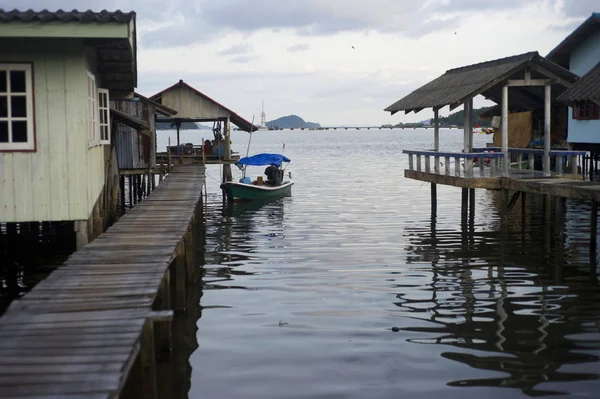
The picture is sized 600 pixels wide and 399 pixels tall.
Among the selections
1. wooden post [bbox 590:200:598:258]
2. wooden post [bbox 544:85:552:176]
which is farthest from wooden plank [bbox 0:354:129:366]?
wooden post [bbox 544:85:552:176]

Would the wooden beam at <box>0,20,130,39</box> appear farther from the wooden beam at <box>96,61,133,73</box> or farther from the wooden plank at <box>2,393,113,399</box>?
the wooden plank at <box>2,393,113,399</box>

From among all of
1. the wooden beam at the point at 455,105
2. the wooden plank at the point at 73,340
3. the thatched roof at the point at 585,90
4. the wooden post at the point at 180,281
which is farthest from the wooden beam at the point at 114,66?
the thatched roof at the point at 585,90

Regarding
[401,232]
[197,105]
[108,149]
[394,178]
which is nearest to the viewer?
[108,149]

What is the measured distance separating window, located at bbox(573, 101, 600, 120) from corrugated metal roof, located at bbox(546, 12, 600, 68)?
284 cm

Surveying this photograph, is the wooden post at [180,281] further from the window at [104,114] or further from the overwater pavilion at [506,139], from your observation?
the overwater pavilion at [506,139]

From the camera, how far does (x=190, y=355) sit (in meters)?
10.8

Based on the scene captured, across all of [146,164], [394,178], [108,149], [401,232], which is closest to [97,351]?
[108,149]

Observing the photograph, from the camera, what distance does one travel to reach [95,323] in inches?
296

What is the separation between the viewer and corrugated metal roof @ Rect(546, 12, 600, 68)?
1143 inches

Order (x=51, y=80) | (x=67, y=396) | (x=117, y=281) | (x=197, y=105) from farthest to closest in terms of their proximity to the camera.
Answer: (x=197, y=105) → (x=51, y=80) → (x=117, y=281) → (x=67, y=396)

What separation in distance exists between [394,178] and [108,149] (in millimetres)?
32364

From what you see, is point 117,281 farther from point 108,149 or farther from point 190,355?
point 108,149

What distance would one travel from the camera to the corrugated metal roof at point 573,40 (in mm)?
29033

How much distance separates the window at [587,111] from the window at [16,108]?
71.7 feet
